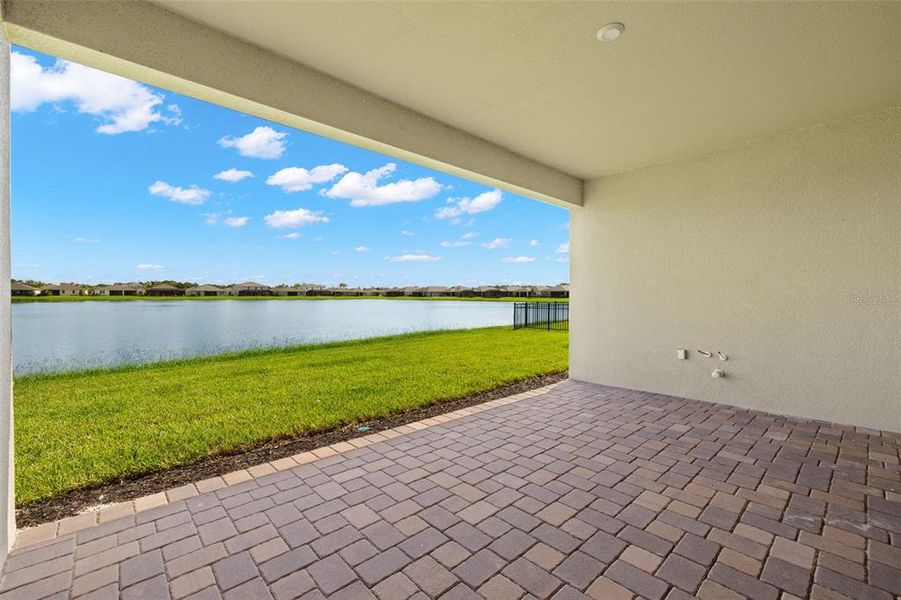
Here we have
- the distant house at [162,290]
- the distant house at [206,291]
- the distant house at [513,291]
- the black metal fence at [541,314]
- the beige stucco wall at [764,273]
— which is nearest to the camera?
the beige stucco wall at [764,273]

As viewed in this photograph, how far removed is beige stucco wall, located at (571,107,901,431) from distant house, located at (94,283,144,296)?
126 ft

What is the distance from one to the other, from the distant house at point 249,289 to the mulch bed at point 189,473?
35.0m

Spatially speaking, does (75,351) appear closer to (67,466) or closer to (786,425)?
(67,466)

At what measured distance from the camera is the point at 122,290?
3284cm

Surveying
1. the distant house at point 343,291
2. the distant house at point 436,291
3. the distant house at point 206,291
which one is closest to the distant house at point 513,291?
the distant house at point 436,291

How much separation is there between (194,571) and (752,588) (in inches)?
89.6

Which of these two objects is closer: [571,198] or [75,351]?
[571,198]

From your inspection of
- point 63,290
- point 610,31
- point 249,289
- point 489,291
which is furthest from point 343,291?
point 610,31

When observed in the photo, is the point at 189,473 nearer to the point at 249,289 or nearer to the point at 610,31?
the point at 610,31

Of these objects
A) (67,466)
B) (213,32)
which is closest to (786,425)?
(213,32)

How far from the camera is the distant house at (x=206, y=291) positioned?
33.4 m

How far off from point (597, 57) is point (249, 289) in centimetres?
3725

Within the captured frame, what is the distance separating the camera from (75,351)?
26.3 ft

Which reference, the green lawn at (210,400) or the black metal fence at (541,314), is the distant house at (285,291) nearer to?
the black metal fence at (541,314)
